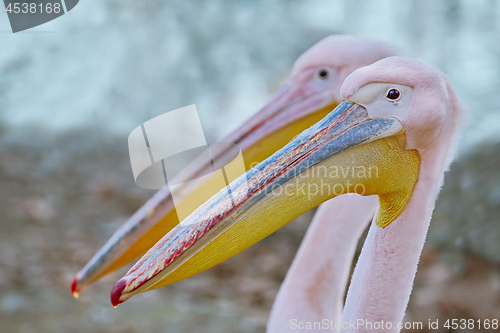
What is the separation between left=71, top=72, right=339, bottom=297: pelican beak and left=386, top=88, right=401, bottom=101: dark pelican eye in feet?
2.18

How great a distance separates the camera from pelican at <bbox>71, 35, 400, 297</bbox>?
1.32m

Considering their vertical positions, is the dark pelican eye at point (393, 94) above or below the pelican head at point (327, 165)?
above

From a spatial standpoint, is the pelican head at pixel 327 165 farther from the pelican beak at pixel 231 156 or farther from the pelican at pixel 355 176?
the pelican beak at pixel 231 156

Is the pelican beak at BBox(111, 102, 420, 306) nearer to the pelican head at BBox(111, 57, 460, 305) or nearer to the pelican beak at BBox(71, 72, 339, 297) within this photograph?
the pelican head at BBox(111, 57, 460, 305)

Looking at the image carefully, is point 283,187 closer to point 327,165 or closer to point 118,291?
point 327,165

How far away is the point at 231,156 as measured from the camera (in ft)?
4.69

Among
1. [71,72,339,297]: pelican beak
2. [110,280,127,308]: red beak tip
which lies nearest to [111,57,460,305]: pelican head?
[110,280,127,308]: red beak tip

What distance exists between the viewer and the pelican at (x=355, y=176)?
2.60 feet

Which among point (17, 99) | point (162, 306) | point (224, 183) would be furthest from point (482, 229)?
point (17, 99)

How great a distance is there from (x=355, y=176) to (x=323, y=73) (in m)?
0.72

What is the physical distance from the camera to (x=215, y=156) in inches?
56.2

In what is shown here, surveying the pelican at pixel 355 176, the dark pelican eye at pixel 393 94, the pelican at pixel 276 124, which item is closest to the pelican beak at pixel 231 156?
the pelican at pixel 276 124

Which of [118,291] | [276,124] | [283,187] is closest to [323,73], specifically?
[276,124]

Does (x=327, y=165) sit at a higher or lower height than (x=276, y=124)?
higher
